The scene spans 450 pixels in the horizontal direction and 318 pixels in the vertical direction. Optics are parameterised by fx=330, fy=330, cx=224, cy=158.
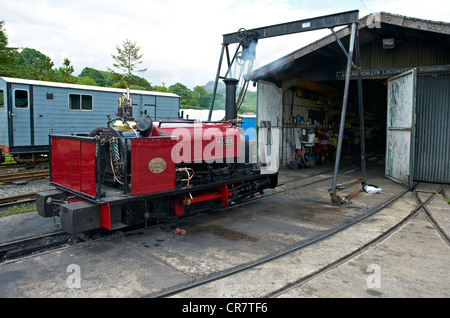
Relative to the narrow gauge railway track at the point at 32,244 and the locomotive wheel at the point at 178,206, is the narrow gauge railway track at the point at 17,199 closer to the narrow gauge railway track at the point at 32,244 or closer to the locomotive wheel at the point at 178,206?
the narrow gauge railway track at the point at 32,244

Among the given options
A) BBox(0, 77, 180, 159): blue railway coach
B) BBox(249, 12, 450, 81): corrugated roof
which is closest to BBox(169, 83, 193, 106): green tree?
BBox(0, 77, 180, 159): blue railway coach

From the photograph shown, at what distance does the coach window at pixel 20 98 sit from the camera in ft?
36.5

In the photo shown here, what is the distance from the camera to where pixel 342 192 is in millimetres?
8531

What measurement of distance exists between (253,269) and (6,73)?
82.9 ft

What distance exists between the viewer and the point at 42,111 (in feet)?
38.2

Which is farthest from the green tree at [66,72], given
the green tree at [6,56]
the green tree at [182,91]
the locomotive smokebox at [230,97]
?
the green tree at [182,91]

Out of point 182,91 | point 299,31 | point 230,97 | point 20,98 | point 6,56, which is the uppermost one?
point 182,91

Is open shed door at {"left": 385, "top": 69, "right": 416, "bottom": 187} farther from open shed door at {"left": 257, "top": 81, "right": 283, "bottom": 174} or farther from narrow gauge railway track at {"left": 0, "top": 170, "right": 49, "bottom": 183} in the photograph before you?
narrow gauge railway track at {"left": 0, "top": 170, "right": 49, "bottom": 183}

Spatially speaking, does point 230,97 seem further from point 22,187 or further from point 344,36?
point 22,187

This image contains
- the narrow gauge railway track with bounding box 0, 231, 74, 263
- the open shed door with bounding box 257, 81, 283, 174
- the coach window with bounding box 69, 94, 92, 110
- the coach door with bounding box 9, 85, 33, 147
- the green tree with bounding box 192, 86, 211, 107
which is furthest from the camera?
the green tree with bounding box 192, 86, 211, 107

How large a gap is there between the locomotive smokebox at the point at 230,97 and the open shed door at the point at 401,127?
523 centimetres

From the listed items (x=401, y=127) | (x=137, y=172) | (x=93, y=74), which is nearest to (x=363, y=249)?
(x=137, y=172)

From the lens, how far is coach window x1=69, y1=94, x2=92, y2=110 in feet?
41.1

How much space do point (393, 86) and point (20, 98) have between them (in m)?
12.2
